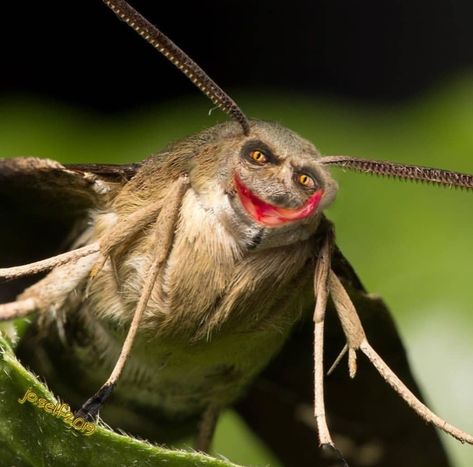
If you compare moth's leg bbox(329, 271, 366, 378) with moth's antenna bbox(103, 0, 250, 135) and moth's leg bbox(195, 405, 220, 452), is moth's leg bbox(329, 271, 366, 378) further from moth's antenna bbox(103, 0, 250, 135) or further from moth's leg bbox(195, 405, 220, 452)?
moth's leg bbox(195, 405, 220, 452)

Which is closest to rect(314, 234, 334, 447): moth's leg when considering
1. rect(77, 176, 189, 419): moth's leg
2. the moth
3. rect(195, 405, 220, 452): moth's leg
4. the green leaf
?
the moth

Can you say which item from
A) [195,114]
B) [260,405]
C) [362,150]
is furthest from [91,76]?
[260,405]

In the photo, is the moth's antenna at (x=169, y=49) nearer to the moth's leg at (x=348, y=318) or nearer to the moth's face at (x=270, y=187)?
the moth's face at (x=270, y=187)

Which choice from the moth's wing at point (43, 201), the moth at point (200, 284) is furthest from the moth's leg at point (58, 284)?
the moth's wing at point (43, 201)

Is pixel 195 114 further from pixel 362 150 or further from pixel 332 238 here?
pixel 332 238

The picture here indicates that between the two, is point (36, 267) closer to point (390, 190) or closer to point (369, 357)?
point (369, 357)
